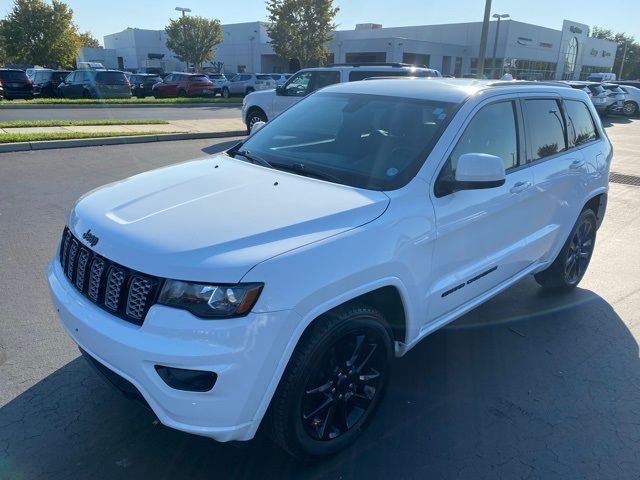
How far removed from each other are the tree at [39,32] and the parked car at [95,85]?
49.1ft

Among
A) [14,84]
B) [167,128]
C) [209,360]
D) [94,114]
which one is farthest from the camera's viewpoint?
[14,84]

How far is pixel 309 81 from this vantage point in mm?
12336

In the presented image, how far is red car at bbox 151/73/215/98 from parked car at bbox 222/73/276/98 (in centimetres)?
329

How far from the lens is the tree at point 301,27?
38375 mm

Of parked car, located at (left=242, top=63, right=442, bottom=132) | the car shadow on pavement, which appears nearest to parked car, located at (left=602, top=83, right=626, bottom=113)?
parked car, located at (left=242, top=63, right=442, bottom=132)

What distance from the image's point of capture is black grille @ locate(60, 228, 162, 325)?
7.30 feet

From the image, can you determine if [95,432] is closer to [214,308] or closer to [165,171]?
[214,308]

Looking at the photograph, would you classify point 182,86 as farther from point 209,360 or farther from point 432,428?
point 209,360

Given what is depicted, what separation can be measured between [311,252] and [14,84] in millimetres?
26077

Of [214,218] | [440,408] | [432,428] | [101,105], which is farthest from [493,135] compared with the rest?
[101,105]

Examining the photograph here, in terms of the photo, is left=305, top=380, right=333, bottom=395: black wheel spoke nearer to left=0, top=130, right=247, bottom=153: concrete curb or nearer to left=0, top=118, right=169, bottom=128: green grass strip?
left=0, top=130, right=247, bottom=153: concrete curb

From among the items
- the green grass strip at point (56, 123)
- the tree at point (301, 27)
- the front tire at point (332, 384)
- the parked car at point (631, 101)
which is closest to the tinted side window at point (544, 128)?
the front tire at point (332, 384)

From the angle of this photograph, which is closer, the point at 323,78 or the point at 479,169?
the point at 479,169

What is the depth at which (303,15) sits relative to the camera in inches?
1526
